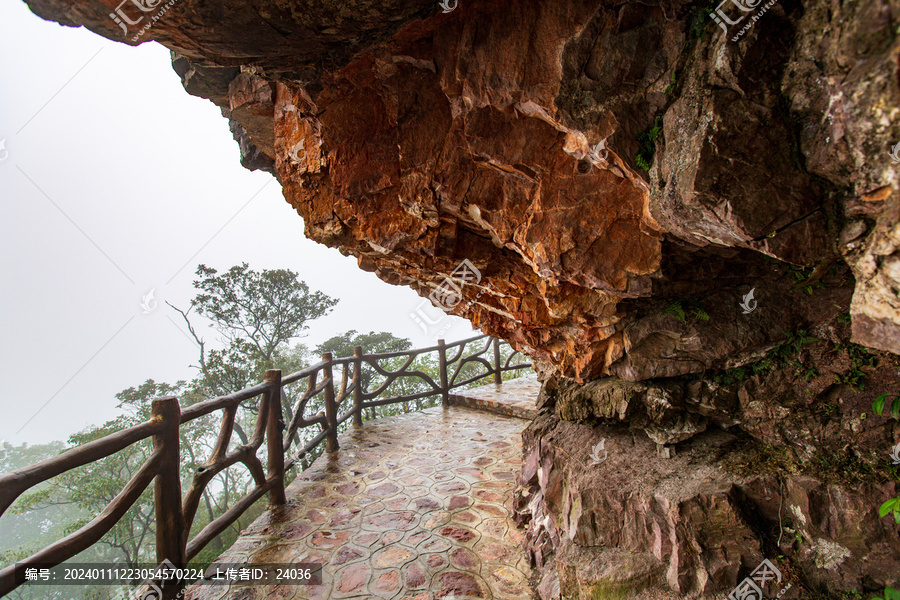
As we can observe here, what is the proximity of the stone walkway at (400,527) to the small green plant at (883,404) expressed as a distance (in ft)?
9.43

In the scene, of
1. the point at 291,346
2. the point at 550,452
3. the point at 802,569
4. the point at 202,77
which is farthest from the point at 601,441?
the point at 291,346

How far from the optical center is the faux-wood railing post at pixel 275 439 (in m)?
4.82

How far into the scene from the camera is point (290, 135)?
363 centimetres

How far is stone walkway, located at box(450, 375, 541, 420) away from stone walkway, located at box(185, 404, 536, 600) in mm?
891

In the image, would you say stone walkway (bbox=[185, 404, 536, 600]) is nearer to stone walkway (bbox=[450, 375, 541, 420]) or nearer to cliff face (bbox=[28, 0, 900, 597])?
cliff face (bbox=[28, 0, 900, 597])

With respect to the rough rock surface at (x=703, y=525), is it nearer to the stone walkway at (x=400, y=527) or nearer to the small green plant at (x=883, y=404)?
the small green plant at (x=883, y=404)

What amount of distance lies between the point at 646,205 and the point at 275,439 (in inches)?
191

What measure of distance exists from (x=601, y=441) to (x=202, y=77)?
16.1 feet

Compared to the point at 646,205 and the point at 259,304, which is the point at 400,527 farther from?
the point at 259,304

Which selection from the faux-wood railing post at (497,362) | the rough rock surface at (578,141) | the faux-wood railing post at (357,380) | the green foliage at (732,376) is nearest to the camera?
the rough rock surface at (578,141)

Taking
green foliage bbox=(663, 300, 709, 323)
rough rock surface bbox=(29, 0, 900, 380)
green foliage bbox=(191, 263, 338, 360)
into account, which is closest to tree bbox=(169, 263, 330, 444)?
green foliage bbox=(191, 263, 338, 360)

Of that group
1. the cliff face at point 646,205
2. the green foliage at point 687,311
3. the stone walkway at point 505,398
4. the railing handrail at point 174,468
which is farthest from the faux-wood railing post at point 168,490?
the stone walkway at point 505,398

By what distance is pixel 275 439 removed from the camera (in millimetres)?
4871

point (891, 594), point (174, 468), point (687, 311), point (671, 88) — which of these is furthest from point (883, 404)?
point (174, 468)
